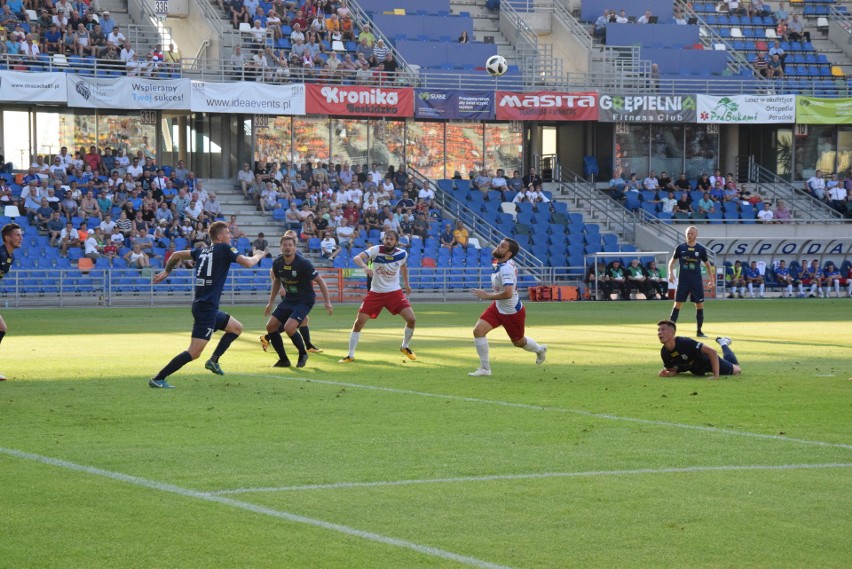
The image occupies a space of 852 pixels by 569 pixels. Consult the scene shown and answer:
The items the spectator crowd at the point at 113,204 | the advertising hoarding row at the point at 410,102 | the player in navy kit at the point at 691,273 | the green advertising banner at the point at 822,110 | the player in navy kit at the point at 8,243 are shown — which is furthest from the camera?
the green advertising banner at the point at 822,110

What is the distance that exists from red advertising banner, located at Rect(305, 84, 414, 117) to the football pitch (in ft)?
90.9

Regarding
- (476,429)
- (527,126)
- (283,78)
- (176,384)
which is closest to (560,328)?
(176,384)

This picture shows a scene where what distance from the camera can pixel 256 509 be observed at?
8.00 meters

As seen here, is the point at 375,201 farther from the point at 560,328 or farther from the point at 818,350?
the point at 818,350

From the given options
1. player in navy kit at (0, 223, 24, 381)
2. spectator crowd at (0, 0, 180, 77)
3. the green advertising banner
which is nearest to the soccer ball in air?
spectator crowd at (0, 0, 180, 77)

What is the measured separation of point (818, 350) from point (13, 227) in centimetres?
1264

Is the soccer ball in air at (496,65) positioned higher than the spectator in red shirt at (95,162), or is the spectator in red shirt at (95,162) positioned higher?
the soccer ball in air at (496,65)

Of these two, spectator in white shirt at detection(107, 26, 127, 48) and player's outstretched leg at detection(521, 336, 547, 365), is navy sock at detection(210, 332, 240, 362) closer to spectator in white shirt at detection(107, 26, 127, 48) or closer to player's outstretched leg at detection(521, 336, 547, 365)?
player's outstretched leg at detection(521, 336, 547, 365)

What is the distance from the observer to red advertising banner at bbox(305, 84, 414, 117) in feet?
149

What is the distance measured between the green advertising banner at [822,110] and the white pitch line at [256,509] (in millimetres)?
45480

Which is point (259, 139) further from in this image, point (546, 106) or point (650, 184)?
point (650, 184)

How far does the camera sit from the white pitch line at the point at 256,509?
271 inches

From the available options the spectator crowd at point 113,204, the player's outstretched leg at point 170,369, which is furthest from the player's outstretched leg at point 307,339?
the spectator crowd at point 113,204

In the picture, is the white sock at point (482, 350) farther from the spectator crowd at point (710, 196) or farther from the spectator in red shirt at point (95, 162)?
the spectator crowd at point (710, 196)
